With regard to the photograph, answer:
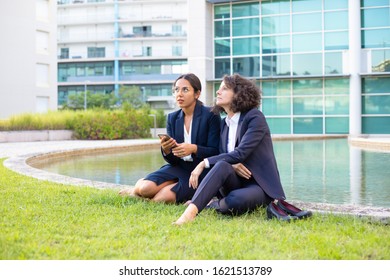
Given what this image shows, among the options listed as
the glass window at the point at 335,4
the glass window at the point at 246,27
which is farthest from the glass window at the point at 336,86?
the glass window at the point at 246,27

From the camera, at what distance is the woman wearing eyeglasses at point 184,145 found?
5.02 m

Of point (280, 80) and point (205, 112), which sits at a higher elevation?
point (280, 80)

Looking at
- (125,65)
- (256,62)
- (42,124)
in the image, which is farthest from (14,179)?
(125,65)

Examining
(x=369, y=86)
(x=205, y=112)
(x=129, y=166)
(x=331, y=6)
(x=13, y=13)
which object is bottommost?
(x=129, y=166)

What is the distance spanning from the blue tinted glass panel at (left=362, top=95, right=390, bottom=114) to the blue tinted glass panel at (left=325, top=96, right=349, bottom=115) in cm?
74

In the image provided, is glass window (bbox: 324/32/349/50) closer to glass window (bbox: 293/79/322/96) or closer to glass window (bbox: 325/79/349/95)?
glass window (bbox: 325/79/349/95)

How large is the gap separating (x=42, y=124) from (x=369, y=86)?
1347 cm

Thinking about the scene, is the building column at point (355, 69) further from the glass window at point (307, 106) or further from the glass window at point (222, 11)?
the glass window at point (222, 11)

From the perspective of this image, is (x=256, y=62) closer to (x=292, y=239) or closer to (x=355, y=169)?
(x=355, y=169)

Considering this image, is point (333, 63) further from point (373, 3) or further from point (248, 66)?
point (248, 66)

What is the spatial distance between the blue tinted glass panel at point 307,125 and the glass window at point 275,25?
3.98 meters

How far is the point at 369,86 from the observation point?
23250 mm

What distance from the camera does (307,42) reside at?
23.8m

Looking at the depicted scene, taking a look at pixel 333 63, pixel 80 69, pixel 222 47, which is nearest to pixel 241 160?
pixel 333 63
